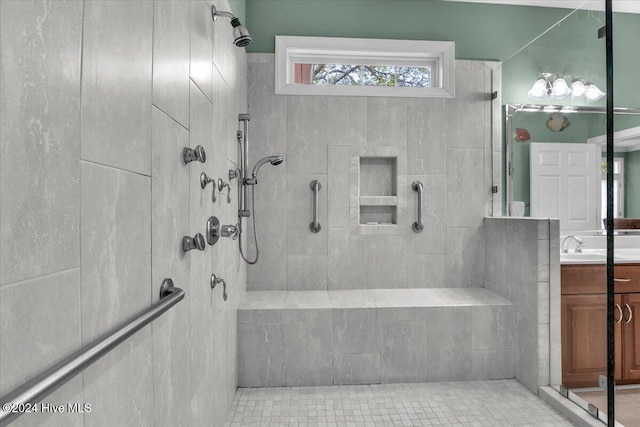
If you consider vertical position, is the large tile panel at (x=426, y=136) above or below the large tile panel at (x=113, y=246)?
above

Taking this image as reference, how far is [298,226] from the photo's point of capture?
2967 millimetres

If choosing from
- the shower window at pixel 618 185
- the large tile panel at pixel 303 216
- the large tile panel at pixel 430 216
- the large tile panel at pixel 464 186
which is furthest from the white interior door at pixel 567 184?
the large tile panel at pixel 303 216

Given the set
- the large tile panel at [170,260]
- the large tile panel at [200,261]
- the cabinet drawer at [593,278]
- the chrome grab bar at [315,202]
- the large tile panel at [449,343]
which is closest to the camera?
the large tile panel at [170,260]

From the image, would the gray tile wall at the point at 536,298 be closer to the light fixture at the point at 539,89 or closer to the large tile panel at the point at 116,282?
the light fixture at the point at 539,89

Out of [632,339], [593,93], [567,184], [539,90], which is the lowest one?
[632,339]

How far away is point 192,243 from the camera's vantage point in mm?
1401

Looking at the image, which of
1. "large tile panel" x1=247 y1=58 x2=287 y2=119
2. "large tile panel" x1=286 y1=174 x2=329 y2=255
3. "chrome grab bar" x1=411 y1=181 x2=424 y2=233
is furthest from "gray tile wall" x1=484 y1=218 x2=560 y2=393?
"large tile panel" x1=247 y1=58 x2=287 y2=119

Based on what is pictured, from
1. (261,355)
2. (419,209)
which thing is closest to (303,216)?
(419,209)

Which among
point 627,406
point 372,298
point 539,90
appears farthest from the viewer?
point 372,298

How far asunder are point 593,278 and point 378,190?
1.55 meters

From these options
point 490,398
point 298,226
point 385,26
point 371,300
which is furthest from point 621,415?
point 385,26

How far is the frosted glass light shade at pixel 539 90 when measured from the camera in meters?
2.52

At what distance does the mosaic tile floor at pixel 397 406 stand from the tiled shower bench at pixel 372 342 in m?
0.08

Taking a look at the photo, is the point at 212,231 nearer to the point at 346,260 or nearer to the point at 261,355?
the point at 261,355
